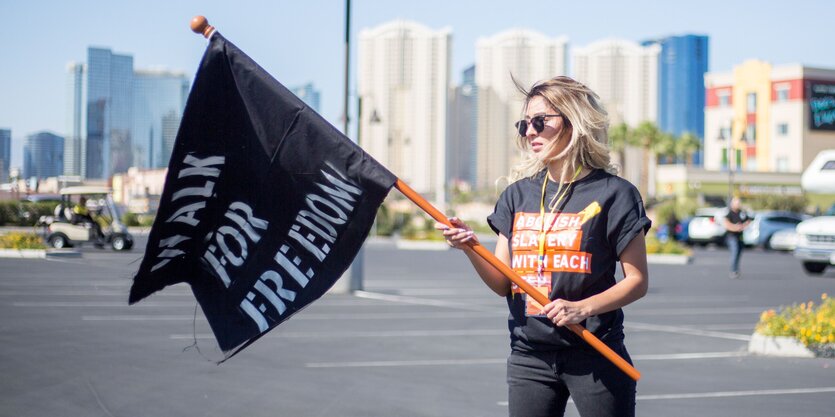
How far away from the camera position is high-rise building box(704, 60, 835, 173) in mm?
87000

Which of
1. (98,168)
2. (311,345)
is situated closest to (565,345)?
(311,345)

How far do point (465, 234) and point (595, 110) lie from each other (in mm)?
683

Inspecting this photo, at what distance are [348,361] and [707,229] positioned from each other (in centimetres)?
4024

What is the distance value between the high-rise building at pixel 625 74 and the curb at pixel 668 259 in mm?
112997

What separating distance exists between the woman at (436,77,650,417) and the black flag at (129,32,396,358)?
20.6 inches

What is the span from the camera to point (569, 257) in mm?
3752

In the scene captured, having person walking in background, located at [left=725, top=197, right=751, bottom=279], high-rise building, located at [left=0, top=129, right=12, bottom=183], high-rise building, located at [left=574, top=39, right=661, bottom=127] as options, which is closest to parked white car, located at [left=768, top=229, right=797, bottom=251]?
person walking in background, located at [left=725, top=197, right=751, bottom=279]

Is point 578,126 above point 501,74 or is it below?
below

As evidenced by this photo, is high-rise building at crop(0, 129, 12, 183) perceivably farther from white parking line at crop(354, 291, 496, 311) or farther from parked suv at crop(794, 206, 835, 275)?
parked suv at crop(794, 206, 835, 275)

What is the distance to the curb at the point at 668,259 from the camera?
32688 mm

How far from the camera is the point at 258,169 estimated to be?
4.23 metres

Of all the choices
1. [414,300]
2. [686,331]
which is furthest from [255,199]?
[414,300]

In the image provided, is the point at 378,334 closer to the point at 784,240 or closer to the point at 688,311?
the point at 688,311

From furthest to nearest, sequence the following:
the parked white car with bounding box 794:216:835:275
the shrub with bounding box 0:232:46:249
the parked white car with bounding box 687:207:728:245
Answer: the parked white car with bounding box 687:207:728:245 < the shrub with bounding box 0:232:46:249 < the parked white car with bounding box 794:216:835:275
